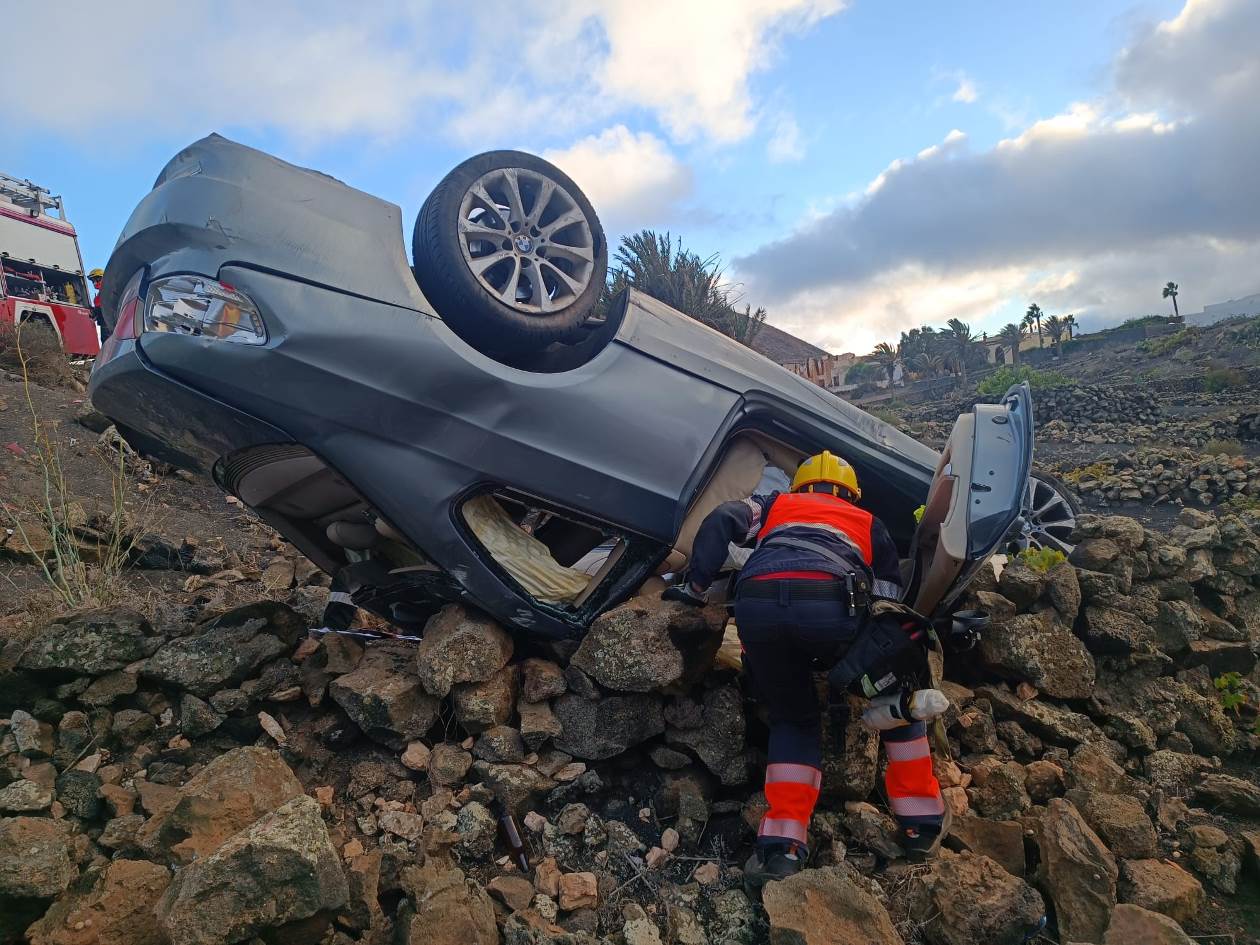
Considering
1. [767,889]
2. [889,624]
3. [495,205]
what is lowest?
[767,889]

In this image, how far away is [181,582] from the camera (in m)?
4.91

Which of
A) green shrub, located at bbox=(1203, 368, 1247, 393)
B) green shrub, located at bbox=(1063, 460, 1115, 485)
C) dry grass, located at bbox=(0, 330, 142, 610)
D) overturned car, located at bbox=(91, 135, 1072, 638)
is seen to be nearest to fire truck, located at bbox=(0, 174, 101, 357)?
dry grass, located at bbox=(0, 330, 142, 610)

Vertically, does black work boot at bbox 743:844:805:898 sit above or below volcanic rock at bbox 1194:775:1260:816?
above

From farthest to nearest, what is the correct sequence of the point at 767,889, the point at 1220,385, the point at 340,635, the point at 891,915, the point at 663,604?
the point at 1220,385
the point at 340,635
the point at 663,604
the point at 891,915
the point at 767,889

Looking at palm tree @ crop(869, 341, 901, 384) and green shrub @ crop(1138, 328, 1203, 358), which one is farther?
palm tree @ crop(869, 341, 901, 384)

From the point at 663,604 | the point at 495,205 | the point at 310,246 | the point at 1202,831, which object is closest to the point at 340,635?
the point at 663,604

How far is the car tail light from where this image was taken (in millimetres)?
2592

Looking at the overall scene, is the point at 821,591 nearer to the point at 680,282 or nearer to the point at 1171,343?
the point at 680,282

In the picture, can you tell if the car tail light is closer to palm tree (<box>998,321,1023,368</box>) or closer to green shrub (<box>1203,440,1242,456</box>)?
green shrub (<box>1203,440,1242,456</box>)

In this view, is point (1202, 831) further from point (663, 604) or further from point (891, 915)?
point (663, 604)

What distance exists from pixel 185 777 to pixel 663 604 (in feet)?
6.02

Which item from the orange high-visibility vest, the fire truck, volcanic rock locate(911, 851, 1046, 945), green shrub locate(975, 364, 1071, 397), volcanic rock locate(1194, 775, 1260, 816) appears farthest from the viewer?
green shrub locate(975, 364, 1071, 397)

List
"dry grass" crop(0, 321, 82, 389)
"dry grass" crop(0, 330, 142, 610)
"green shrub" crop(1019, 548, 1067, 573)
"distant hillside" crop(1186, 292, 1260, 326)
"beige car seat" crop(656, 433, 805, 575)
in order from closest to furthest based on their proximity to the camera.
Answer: "beige car seat" crop(656, 433, 805, 575) → "dry grass" crop(0, 330, 142, 610) → "green shrub" crop(1019, 548, 1067, 573) → "dry grass" crop(0, 321, 82, 389) → "distant hillside" crop(1186, 292, 1260, 326)

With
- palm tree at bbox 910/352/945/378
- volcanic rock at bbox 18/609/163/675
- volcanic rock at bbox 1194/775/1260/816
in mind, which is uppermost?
palm tree at bbox 910/352/945/378
